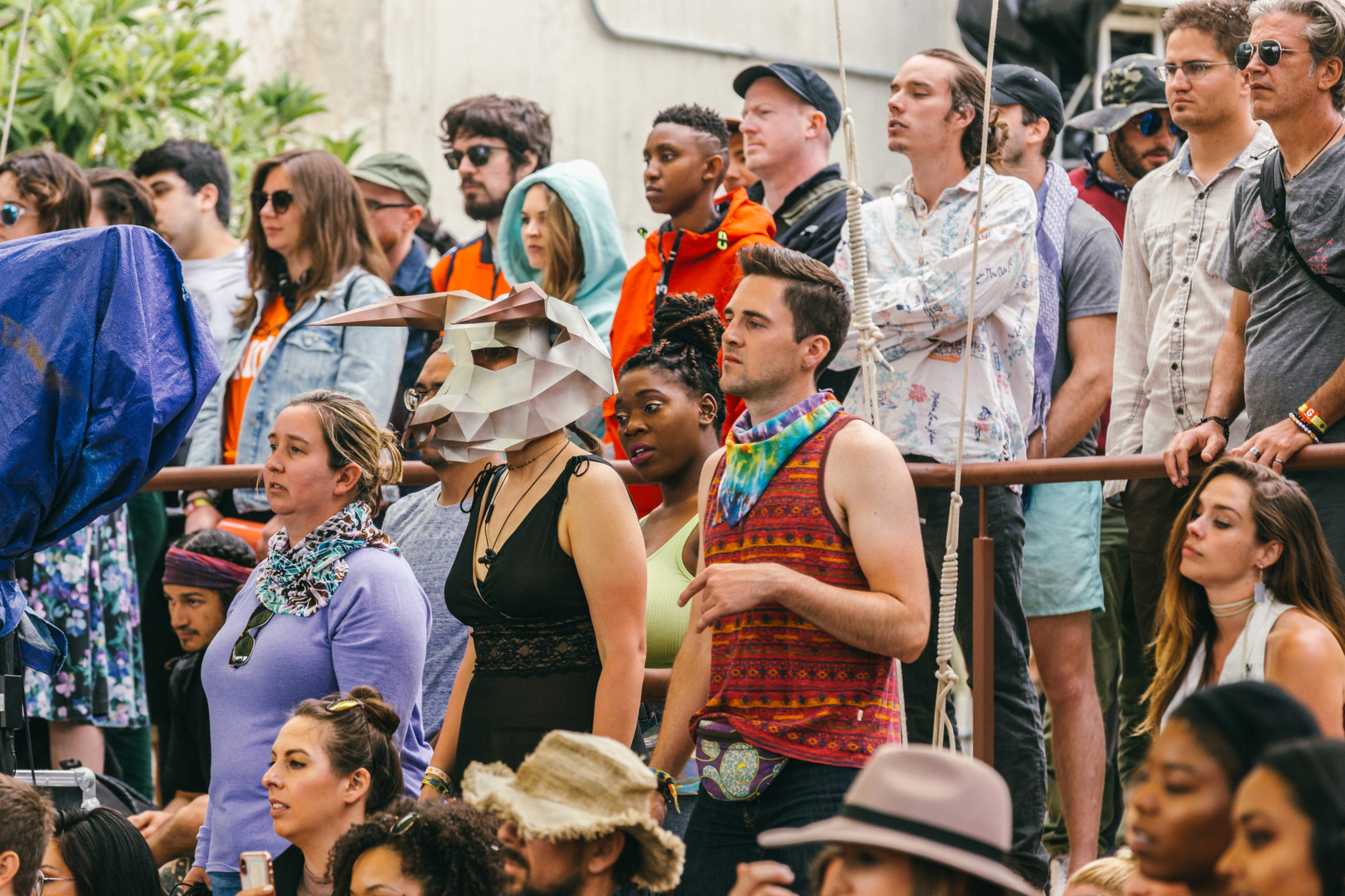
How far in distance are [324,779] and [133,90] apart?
243 inches

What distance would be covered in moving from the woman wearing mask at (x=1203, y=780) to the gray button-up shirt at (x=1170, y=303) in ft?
7.36

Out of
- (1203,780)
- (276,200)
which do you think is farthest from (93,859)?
(1203,780)

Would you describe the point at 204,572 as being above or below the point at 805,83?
below

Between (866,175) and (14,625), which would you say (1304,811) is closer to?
(14,625)

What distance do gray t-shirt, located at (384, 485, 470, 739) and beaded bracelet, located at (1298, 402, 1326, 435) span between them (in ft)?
7.02

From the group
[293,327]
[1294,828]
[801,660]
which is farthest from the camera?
[293,327]

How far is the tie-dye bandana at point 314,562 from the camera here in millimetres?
4051

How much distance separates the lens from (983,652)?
4.34 m

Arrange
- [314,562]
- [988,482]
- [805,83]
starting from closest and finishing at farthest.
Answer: [314,562] < [988,482] < [805,83]

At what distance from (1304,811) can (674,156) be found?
3.67m

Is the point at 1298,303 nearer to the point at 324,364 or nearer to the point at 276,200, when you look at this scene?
the point at 324,364

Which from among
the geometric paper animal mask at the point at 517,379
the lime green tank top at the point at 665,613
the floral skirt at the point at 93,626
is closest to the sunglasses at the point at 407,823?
the geometric paper animal mask at the point at 517,379

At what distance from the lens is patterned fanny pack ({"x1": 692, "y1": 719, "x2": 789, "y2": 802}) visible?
3.35 m

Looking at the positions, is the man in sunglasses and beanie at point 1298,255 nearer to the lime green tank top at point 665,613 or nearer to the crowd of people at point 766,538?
the crowd of people at point 766,538
